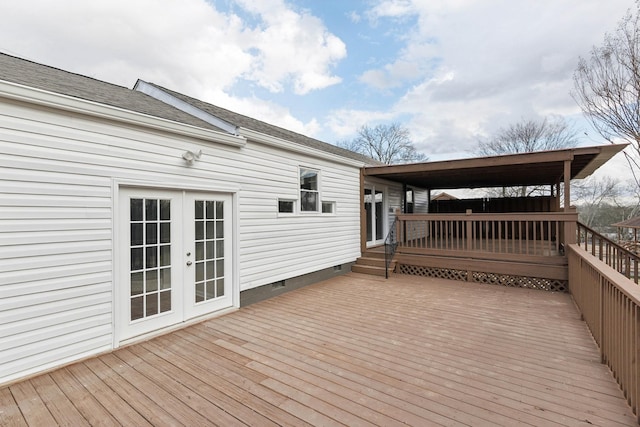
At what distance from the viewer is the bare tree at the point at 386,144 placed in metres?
29.5

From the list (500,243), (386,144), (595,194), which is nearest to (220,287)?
(500,243)

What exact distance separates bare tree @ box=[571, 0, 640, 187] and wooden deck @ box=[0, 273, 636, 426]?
6.95m

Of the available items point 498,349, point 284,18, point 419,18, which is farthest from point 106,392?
point 419,18

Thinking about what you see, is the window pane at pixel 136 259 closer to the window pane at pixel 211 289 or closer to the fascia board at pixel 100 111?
the window pane at pixel 211 289

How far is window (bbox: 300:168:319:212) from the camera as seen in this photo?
261 inches

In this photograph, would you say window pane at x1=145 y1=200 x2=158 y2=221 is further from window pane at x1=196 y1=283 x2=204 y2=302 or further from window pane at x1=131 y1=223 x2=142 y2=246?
window pane at x1=196 y1=283 x2=204 y2=302

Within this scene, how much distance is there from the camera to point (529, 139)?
71.1 ft

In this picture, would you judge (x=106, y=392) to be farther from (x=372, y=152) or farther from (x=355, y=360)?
(x=372, y=152)

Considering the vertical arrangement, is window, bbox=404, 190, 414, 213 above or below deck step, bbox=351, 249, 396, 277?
above

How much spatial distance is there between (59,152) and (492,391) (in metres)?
4.80

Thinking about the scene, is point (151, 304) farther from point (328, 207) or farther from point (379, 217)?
point (379, 217)

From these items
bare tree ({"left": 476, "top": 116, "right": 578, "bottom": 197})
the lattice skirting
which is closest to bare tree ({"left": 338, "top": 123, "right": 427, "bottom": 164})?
bare tree ({"left": 476, "top": 116, "right": 578, "bottom": 197})

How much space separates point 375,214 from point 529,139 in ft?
62.8

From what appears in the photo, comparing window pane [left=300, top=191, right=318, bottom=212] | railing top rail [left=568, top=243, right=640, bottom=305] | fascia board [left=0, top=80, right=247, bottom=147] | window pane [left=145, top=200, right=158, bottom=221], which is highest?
fascia board [left=0, top=80, right=247, bottom=147]
